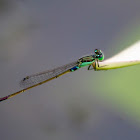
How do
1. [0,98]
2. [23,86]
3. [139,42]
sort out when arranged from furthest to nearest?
[139,42] < [0,98] < [23,86]

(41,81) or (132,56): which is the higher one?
(132,56)

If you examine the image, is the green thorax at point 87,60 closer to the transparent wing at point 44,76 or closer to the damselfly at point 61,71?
the damselfly at point 61,71

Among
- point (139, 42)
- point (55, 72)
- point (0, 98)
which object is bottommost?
point (0, 98)

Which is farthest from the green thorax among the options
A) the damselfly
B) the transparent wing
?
the transparent wing

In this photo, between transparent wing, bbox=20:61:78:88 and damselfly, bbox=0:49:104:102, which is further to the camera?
transparent wing, bbox=20:61:78:88

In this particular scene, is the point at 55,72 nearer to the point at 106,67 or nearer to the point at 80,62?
the point at 80,62

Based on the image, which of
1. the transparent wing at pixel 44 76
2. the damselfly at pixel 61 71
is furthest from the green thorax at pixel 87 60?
the transparent wing at pixel 44 76

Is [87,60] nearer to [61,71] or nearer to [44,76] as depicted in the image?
[61,71]

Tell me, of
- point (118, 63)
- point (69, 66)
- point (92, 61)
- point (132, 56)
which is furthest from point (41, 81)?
point (132, 56)

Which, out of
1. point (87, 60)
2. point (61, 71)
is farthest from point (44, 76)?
point (87, 60)

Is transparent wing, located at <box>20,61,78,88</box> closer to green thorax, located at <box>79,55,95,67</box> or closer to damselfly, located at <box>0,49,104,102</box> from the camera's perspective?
damselfly, located at <box>0,49,104,102</box>

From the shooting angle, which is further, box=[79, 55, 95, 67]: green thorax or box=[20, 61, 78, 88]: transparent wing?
box=[20, 61, 78, 88]: transparent wing
